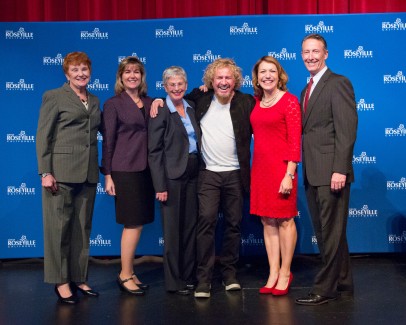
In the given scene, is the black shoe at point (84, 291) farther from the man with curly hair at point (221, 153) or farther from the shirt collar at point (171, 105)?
the shirt collar at point (171, 105)

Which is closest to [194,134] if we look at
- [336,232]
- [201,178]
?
[201,178]

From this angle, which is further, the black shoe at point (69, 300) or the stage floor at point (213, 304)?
the black shoe at point (69, 300)

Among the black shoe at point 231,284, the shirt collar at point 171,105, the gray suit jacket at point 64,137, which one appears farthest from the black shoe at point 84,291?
the shirt collar at point 171,105

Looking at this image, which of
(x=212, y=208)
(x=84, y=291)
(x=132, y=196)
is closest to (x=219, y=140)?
(x=212, y=208)

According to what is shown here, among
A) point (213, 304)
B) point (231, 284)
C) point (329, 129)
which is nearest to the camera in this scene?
point (329, 129)

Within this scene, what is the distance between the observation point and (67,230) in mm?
4109

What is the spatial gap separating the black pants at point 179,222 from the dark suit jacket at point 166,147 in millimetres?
66

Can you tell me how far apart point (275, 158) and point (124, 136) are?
1.04m

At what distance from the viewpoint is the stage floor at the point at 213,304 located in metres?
3.67

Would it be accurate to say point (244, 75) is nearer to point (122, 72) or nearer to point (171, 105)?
point (171, 105)

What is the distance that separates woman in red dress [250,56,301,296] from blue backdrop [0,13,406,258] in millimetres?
1101

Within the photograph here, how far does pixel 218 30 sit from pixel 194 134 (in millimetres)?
1368

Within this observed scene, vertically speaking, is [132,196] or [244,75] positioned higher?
[244,75]

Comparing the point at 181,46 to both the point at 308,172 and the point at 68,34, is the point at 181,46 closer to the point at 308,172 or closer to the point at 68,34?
the point at 68,34
